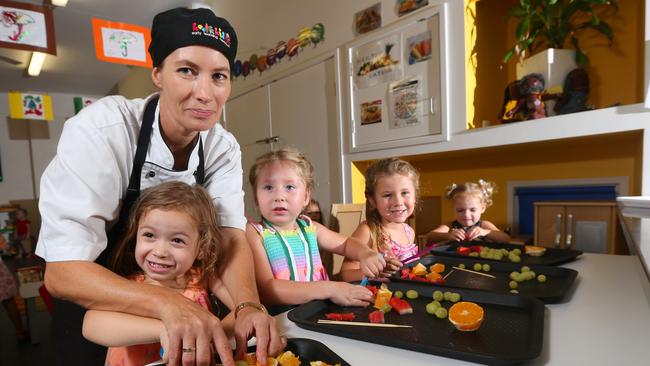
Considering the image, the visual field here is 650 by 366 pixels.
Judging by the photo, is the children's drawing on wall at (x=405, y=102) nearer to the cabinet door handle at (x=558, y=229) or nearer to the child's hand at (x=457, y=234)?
the child's hand at (x=457, y=234)

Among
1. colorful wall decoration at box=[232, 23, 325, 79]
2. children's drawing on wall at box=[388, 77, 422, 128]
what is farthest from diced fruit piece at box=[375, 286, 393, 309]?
colorful wall decoration at box=[232, 23, 325, 79]

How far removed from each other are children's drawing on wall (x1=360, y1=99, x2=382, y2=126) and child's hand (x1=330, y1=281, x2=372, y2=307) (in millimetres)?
1623

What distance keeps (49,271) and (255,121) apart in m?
2.79

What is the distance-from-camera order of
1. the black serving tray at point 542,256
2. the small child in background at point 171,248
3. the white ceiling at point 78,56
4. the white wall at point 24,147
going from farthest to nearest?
the white wall at point 24,147 → the white ceiling at point 78,56 → the black serving tray at point 542,256 → the small child in background at point 171,248

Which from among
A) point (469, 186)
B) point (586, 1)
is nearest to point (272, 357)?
point (469, 186)

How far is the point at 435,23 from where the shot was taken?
6.31 ft

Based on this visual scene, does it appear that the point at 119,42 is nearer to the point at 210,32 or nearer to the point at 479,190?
the point at 210,32

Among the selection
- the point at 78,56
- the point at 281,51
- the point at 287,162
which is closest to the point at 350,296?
the point at 287,162

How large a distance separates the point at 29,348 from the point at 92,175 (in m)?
2.66

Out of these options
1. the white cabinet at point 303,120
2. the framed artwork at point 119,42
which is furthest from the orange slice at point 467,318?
the framed artwork at point 119,42

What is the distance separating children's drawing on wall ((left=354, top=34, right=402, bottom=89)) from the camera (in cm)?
213

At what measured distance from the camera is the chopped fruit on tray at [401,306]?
700mm

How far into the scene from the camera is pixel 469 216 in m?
1.92

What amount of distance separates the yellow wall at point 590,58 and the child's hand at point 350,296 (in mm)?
1379
